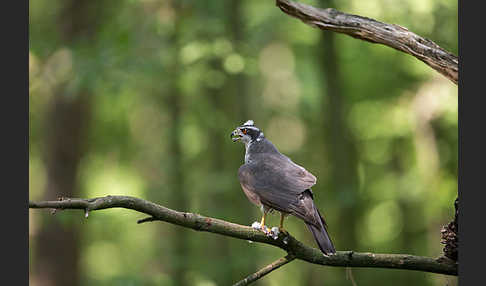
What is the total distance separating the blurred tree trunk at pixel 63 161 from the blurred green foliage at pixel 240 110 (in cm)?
23

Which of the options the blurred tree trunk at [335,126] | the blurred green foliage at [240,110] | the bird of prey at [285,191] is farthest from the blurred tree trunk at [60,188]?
the bird of prey at [285,191]

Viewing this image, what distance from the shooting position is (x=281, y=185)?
4.70 metres

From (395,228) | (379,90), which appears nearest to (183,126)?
(379,90)

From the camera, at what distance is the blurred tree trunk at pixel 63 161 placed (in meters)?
12.4

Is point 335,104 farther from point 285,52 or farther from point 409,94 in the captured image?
point 285,52

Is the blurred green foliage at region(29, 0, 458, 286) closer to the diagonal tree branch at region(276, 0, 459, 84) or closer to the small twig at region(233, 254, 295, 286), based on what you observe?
the diagonal tree branch at region(276, 0, 459, 84)

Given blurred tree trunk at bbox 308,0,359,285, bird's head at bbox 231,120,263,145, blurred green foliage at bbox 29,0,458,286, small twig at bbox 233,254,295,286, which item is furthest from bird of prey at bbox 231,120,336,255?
blurred tree trunk at bbox 308,0,359,285

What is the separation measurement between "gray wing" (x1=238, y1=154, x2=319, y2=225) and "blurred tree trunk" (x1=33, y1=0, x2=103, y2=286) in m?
8.18

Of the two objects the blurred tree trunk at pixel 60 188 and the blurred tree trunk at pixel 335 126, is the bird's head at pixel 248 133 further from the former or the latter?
the blurred tree trunk at pixel 60 188

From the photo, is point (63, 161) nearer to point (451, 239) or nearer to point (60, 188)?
point (60, 188)

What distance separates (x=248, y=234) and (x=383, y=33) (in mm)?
2412

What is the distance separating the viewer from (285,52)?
22562mm

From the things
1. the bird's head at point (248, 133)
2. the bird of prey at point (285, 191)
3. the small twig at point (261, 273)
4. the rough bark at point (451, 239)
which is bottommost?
the small twig at point (261, 273)

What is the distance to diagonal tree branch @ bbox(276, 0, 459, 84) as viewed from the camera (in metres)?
5.00
